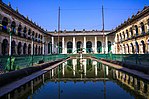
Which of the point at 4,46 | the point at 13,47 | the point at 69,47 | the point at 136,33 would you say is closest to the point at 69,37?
the point at 69,47

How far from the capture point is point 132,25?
29562mm

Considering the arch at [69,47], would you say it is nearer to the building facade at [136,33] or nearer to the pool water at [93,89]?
the building facade at [136,33]

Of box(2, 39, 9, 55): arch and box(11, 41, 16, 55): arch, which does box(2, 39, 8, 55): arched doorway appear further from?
box(11, 41, 16, 55): arch

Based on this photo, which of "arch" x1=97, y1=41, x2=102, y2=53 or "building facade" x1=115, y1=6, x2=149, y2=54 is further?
"arch" x1=97, y1=41, x2=102, y2=53

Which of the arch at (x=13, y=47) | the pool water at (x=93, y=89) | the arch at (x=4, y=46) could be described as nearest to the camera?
the pool water at (x=93, y=89)

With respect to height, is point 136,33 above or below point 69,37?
below

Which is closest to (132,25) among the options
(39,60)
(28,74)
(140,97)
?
(39,60)

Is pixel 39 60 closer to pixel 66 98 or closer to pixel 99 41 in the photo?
pixel 66 98

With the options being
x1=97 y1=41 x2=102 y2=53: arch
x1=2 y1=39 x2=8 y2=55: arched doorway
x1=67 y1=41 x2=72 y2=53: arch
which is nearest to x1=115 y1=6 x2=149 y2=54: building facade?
x1=97 y1=41 x2=102 y2=53: arch

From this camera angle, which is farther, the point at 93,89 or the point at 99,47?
the point at 99,47

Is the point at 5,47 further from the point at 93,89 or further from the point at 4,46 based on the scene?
the point at 93,89

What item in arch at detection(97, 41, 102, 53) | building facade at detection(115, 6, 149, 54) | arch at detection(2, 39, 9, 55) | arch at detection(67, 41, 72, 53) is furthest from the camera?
arch at detection(67, 41, 72, 53)

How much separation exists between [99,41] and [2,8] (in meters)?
32.9

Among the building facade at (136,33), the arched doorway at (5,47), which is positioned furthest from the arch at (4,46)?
the building facade at (136,33)
